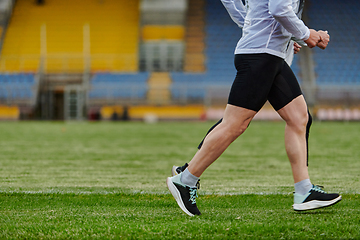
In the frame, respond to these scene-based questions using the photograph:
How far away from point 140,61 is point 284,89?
22.6m

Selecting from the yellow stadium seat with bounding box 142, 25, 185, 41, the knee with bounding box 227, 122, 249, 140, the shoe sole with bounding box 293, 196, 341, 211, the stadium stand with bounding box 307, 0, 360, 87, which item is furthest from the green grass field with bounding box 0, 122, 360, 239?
the yellow stadium seat with bounding box 142, 25, 185, 41

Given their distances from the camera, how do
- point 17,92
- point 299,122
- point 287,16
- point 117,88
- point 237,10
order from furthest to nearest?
point 17,92 < point 117,88 < point 237,10 < point 299,122 < point 287,16

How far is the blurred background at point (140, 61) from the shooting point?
2297 cm

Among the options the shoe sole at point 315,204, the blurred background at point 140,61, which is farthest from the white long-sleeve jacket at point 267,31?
the blurred background at point 140,61

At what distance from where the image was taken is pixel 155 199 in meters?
3.48

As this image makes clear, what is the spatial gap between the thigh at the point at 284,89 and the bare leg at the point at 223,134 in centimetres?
22

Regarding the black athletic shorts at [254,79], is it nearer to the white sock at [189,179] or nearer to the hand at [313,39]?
the hand at [313,39]

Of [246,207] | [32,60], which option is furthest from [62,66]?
[246,207]

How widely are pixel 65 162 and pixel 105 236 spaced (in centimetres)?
397

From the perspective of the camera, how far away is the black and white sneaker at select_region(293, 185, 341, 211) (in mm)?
2867

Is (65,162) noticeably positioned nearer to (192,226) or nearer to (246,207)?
(246,207)

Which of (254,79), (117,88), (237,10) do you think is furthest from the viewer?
(117,88)

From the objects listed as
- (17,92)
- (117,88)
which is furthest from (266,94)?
(17,92)

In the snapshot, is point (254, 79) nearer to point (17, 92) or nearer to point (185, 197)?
point (185, 197)
